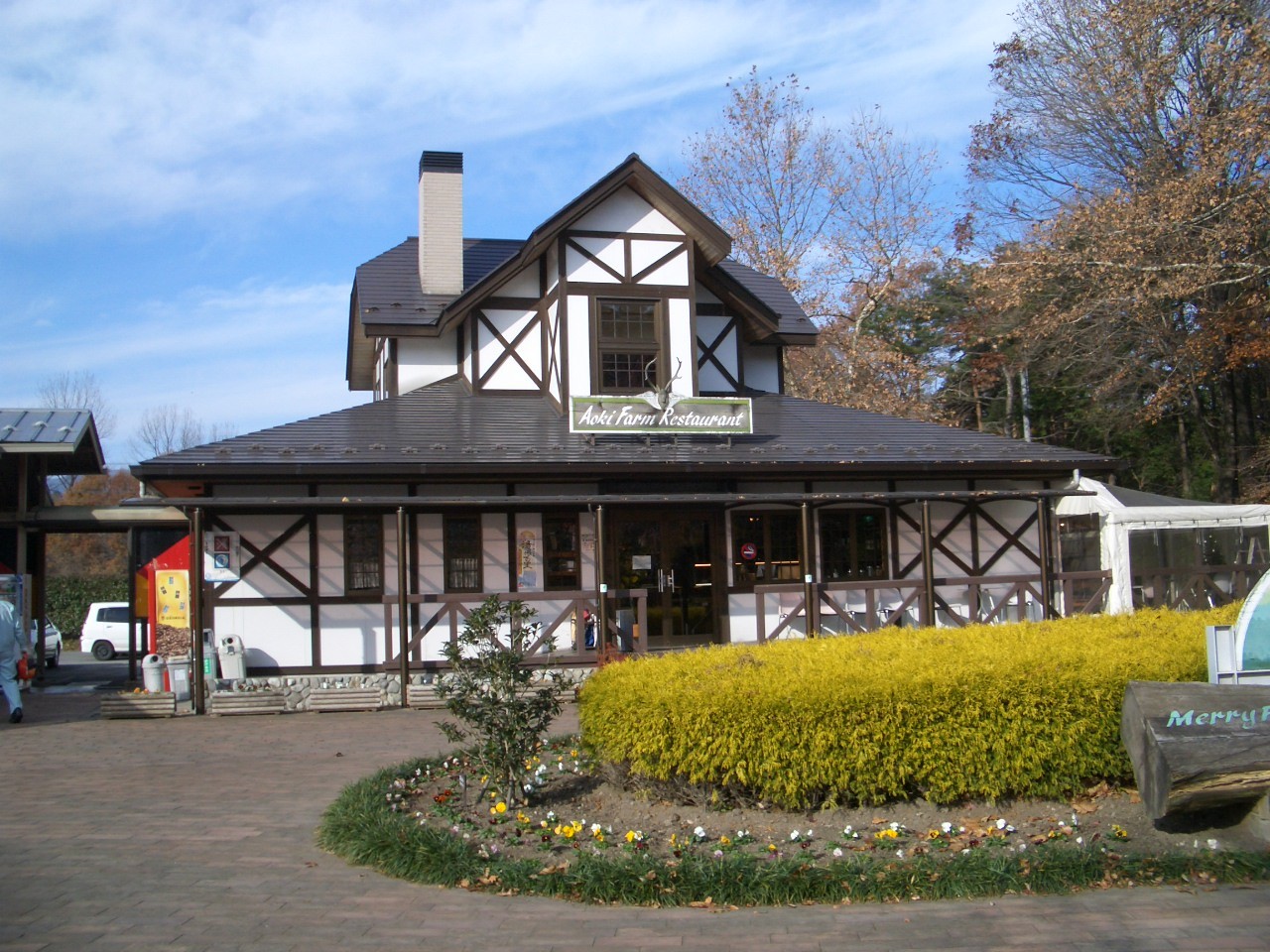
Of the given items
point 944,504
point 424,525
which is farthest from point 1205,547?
point 424,525

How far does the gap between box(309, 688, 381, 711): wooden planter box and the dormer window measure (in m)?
6.04

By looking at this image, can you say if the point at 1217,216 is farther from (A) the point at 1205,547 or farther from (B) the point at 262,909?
(B) the point at 262,909

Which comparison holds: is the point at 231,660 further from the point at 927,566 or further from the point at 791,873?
the point at 791,873

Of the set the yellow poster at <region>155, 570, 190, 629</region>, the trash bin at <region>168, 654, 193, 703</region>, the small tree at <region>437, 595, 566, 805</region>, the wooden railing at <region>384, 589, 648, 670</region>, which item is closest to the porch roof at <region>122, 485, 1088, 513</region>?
the wooden railing at <region>384, 589, 648, 670</region>

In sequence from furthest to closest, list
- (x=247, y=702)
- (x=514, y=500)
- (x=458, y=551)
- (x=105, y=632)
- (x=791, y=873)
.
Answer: (x=105, y=632) → (x=458, y=551) → (x=514, y=500) → (x=247, y=702) → (x=791, y=873)

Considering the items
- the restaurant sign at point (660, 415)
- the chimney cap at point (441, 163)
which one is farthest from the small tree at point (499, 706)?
the chimney cap at point (441, 163)

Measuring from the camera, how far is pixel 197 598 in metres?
13.5

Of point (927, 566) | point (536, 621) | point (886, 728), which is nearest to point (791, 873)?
point (886, 728)

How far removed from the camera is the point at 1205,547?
18.3 metres

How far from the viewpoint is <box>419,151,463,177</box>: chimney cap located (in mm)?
20516

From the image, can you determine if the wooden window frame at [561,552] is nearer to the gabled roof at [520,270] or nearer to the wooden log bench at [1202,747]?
the gabled roof at [520,270]

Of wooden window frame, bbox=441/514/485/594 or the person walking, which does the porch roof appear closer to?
wooden window frame, bbox=441/514/485/594

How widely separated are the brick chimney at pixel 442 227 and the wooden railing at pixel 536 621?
22.4ft

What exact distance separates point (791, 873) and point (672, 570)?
10869 millimetres
